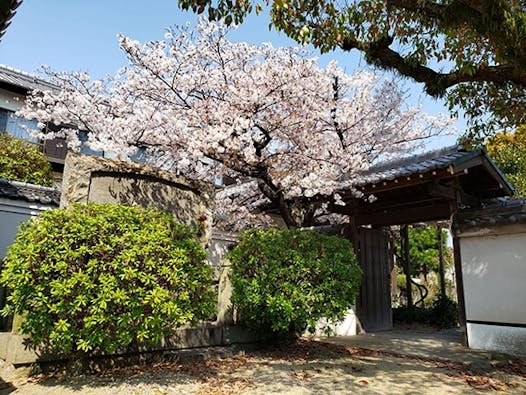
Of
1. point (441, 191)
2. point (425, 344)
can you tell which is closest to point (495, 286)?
point (425, 344)

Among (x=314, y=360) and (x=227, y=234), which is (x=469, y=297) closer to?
(x=314, y=360)

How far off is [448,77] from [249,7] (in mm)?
2769

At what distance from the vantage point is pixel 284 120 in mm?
8422

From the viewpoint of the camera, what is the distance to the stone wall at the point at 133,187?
551 centimetres

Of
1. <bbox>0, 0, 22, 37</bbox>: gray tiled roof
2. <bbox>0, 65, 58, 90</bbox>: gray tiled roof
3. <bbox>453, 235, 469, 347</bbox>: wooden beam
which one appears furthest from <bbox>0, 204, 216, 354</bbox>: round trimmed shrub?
<bbox>0, 65, 58, 90</bbox>: gray tiled roof

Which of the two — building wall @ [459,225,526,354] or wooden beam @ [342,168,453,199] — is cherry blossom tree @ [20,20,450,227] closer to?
wooden beam @ [342,168,453,199]

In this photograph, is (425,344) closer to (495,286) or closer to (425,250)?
(495,286)

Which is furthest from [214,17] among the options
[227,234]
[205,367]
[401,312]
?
[401,312]

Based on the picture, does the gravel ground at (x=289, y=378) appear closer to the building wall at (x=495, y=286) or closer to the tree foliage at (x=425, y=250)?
the building wall at (x=495, y=286)

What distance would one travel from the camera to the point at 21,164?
909 cm

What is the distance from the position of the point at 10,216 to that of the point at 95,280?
5149mm

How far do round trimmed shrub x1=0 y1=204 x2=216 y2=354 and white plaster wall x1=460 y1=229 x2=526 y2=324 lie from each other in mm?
5786

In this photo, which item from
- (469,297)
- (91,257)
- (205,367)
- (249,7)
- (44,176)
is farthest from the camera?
(44,176)

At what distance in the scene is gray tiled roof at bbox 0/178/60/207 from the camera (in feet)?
25.8
